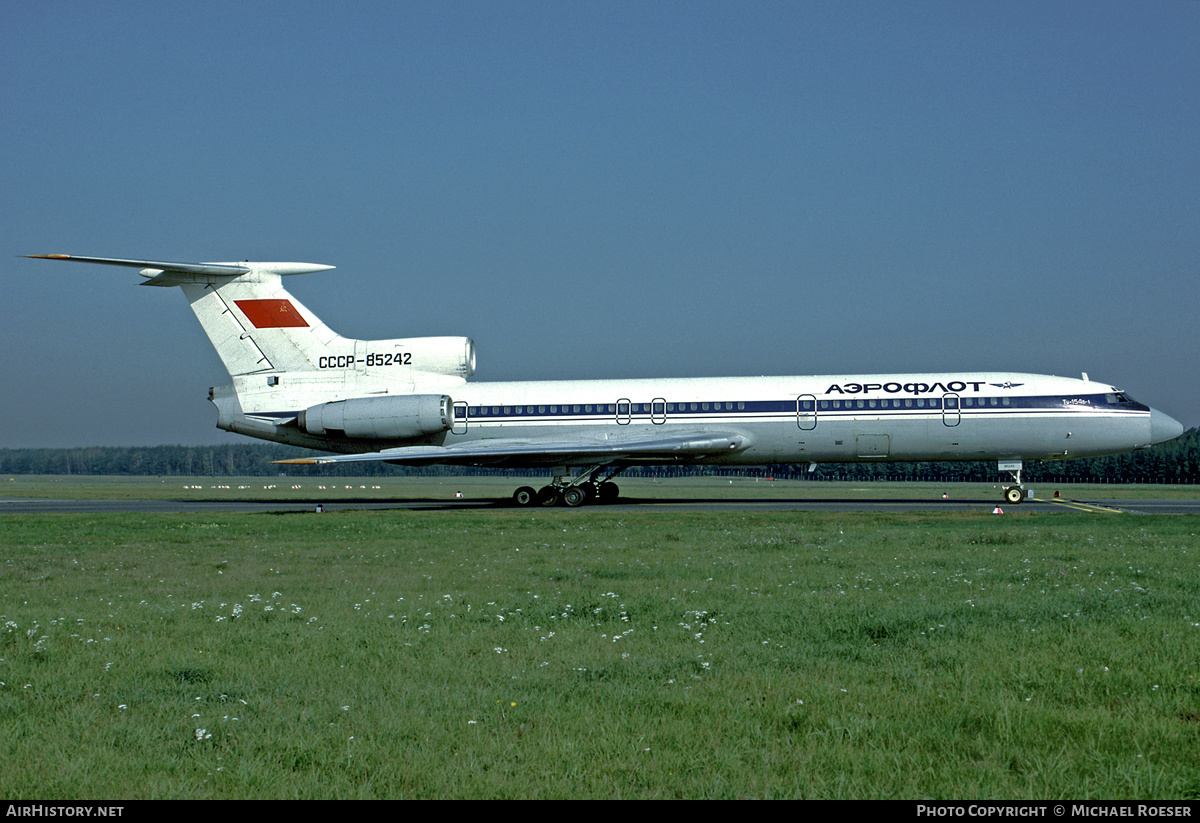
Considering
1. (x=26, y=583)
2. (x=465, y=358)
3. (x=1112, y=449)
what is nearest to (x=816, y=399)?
(x=1112, y=449)

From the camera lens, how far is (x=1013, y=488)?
1282 inches

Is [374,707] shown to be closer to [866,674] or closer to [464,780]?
[464,780]

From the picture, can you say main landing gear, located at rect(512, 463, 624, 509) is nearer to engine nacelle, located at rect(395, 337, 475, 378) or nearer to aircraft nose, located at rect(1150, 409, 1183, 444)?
engine nacelle, located at rect(395, 337, 475, 378)

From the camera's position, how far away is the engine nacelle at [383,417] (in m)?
33.5

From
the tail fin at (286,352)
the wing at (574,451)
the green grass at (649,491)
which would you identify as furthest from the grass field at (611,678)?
the green grass at (649,491)

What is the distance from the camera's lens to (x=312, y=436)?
3472 centimetres

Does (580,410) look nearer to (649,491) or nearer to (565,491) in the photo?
(565,491)

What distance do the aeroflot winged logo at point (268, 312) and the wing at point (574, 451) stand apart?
5.35m

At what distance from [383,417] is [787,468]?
90700 mm

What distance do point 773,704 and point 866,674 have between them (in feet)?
3.88

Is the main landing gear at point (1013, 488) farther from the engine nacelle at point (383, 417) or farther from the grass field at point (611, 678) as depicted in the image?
the engine nacelle at point (383, 417)

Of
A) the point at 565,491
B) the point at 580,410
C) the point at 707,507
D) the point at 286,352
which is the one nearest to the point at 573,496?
the point at 565,491

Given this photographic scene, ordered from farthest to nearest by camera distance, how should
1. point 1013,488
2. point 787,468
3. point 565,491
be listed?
point 787,468, point 565,491, point 1013,488
